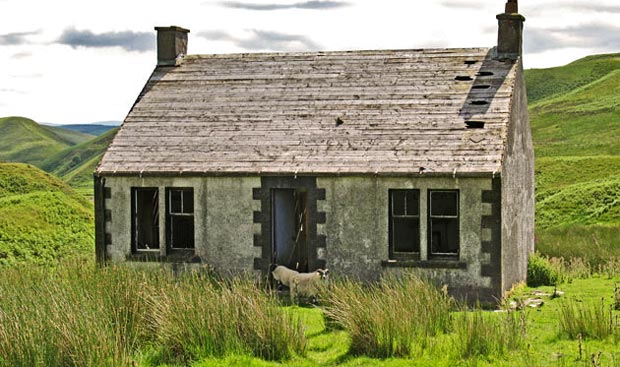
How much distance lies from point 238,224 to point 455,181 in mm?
4629

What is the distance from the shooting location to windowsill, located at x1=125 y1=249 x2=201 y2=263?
58.7ft

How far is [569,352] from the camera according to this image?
11.7 metres

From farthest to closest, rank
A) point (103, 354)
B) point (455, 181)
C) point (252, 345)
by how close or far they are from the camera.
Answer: point (455, 181) → point (252, 345) → point (103, 354)

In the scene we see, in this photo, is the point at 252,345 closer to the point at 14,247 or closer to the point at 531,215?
the point at 531,215

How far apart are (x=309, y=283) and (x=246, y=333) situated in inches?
194

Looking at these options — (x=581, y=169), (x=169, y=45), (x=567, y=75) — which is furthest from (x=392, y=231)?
(x=567, y=75)

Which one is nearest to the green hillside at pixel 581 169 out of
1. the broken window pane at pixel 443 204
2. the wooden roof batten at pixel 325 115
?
the broken window pane at pixel 443 204

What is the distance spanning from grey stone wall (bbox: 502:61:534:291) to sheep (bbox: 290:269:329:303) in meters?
3.54

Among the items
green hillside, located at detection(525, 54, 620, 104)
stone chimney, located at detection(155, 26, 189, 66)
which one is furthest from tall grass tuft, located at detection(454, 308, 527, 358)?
green hillside, located at detection(525, 54, 620, 104)

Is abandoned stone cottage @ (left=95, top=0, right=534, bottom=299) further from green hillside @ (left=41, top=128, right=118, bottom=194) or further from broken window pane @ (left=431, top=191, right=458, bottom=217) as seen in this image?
green hillside @ (left=41, top=128, right=118, bottom=194)

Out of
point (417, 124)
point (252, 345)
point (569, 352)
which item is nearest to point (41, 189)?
point (417, 124)

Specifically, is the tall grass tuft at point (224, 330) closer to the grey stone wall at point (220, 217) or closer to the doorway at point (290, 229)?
the grey stone wall at point (220, 217)

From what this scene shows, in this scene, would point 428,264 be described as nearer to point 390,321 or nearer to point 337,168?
point 337,168

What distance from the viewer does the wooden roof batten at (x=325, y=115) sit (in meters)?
17.0
